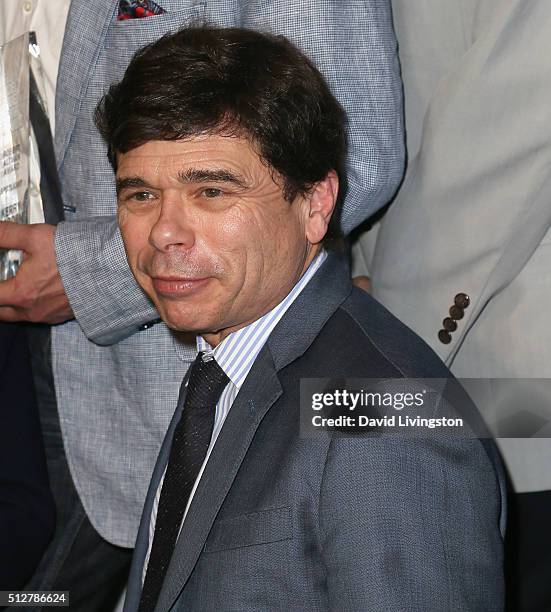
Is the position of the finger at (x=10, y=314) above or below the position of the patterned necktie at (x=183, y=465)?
above

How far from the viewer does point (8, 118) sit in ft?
6.33

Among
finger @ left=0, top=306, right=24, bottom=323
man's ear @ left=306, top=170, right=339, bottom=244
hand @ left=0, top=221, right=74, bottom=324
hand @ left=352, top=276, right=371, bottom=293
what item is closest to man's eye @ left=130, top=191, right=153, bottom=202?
man's ear @ left=306, top=170, right=339, bottom=244

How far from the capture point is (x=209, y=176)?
146 cm

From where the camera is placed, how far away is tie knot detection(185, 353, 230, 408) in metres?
1.61

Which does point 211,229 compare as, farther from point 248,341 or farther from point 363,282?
point 363,282

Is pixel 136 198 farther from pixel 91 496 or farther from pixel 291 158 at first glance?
pixel 91 496

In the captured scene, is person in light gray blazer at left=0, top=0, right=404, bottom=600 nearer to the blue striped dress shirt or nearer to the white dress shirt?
the white dress shirt

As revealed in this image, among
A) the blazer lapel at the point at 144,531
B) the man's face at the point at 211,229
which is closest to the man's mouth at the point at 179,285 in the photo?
the man's face at the point at 211,229

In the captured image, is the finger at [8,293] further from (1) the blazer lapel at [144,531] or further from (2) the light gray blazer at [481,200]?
(2) the light gray blazer at [481,200]

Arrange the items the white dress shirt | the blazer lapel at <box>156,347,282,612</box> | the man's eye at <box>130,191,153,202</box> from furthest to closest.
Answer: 1. the white dress shirt
2. the man's eye at <box>130,191,153,202</box>
3. the blazer lapel at <box>156,347,282,612</box>

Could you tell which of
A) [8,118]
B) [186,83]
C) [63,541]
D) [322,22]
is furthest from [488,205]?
[63,541]

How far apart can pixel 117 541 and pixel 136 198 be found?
757mm

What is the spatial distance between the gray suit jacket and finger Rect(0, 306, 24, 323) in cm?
60

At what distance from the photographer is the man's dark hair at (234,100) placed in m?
1.46
